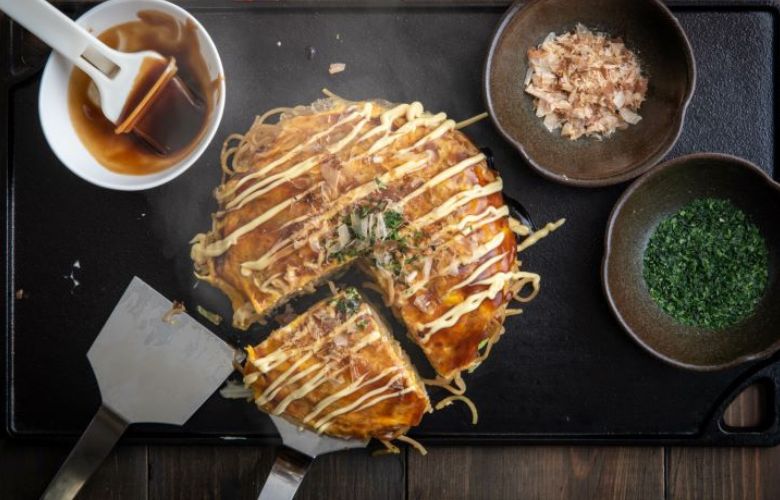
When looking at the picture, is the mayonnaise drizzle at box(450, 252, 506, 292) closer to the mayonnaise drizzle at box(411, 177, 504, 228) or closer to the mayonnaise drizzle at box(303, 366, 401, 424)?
the mayonnaise drizzle at box(411, 177, 504, 228)

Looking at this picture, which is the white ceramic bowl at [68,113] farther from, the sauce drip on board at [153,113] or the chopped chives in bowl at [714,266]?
the chopped chives in bowl at [714,266]

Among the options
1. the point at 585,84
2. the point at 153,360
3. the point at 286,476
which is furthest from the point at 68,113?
the point at 585,84

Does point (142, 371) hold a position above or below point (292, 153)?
below

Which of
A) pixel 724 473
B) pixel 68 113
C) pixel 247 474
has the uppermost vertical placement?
pixel 68 113

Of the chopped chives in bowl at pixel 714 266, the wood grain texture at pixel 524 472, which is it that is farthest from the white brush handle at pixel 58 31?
the chopped chives in bowl at pixel 714 266

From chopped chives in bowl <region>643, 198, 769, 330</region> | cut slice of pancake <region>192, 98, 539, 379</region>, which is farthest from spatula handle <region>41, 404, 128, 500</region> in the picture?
chopped chives in bowl <region>643, 198, 769, 330</region>

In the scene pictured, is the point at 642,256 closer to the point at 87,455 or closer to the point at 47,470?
the point at 87,455

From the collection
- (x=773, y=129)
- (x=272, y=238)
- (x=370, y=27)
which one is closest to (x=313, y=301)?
(x=272, y=238)

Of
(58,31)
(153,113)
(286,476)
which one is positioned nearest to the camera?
(58,31)

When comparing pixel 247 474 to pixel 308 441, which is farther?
pixel 247 474
